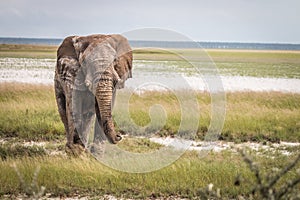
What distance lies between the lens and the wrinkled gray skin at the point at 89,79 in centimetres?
769

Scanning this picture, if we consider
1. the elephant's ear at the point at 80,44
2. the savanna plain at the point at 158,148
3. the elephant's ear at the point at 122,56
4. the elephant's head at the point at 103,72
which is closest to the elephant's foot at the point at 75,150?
the savanna plain at the point at 158,148

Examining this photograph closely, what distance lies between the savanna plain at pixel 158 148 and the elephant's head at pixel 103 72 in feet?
2.78

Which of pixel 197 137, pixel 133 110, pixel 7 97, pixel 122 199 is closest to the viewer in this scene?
pixel 122 199

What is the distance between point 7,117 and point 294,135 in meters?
7.61

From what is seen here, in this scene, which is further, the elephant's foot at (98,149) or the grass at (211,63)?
the grass at (211,63)

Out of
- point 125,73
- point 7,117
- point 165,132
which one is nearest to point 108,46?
point 125,73

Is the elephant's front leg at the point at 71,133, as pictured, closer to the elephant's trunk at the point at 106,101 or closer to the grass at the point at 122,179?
the grass at the point at 122,179

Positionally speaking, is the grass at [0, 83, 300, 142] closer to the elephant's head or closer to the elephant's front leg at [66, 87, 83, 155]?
the elephant's front leg at [66, 87, 83, 155]

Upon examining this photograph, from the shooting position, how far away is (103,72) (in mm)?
7746

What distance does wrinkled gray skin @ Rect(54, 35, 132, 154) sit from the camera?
7.69 meters

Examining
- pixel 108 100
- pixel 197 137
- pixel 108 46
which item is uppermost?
pixel 108 46

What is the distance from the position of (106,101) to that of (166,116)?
5.55 metres

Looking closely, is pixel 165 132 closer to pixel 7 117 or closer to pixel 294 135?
pixel 294 135

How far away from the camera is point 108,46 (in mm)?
8211
